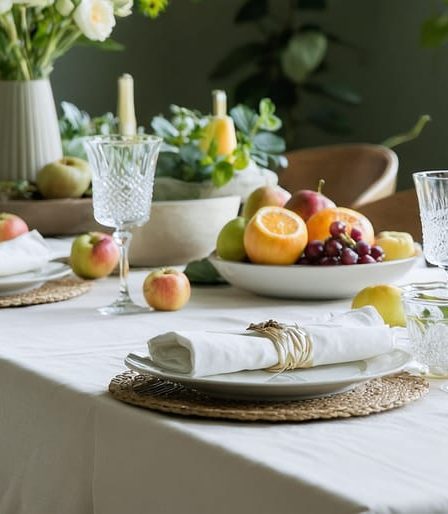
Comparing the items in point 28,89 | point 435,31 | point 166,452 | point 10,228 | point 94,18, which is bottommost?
point 166,452

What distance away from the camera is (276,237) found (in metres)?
1.59

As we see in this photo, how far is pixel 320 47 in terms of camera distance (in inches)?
190

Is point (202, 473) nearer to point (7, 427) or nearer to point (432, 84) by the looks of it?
point (7, 427)

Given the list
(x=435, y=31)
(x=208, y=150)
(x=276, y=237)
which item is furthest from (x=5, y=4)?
(x=435, y=31)

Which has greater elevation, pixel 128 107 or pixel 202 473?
pixel 128 107

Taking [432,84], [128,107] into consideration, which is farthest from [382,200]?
[432,84]

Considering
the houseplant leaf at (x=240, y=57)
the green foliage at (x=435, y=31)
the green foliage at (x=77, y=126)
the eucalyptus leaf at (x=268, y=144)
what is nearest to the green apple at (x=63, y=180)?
the green foliage at (x=77, y=126)

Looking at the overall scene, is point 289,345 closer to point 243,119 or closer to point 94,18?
point 94,18

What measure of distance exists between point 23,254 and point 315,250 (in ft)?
1.38

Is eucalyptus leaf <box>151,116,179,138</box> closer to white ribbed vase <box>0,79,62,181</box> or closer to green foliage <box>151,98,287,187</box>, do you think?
green foliage <box>151,98,287,187</box>

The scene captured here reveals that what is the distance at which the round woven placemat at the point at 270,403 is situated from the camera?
98 centimetres

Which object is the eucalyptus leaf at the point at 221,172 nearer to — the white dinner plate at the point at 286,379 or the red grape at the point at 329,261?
the red grape at the point at 329,261

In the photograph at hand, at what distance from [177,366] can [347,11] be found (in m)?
4.23

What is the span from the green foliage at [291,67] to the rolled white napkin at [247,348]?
382cm
